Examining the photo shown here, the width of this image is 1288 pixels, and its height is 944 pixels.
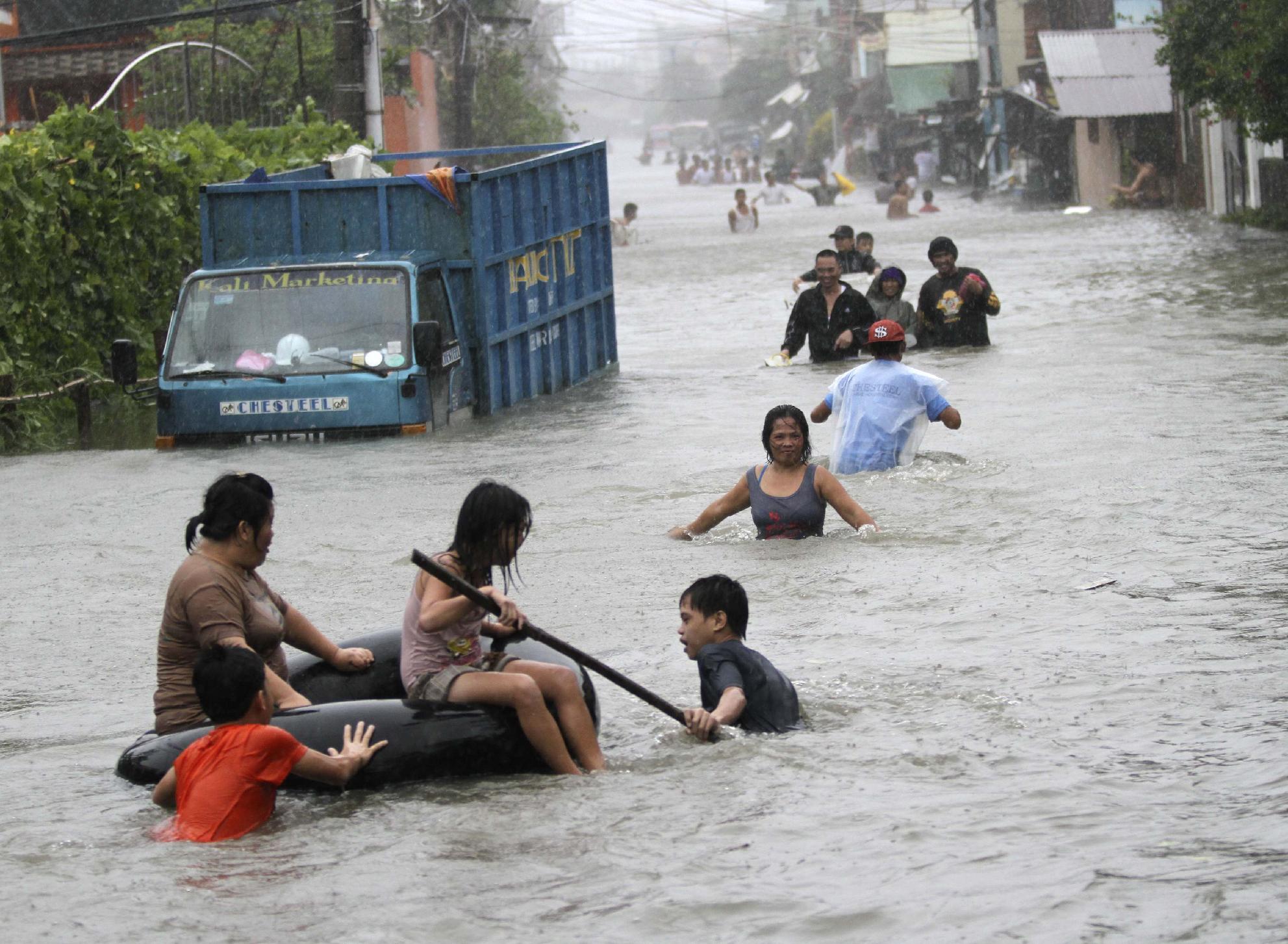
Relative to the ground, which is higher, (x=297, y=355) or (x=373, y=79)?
(x=373, y=79)

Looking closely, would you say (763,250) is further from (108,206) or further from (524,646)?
(524,646)

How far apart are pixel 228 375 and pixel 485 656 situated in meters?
7.54

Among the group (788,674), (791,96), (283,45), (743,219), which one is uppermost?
(791,96)

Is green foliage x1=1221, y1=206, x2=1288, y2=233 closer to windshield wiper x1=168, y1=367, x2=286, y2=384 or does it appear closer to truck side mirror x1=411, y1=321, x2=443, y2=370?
truck side mirror x1=411, y1=321, x2=443, y2=370

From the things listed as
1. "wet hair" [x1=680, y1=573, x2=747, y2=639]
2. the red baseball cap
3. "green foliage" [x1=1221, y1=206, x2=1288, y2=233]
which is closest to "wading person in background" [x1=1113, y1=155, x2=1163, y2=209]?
"green foliage" [x1=1221, y1=206, x2=1288, y2=233]

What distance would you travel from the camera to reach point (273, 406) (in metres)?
13.4

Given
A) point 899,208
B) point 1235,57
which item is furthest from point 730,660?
point 899,208

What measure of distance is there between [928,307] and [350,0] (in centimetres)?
808

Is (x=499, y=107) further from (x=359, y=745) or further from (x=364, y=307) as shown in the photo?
(x=359, y=745)

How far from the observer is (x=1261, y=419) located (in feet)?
43.3

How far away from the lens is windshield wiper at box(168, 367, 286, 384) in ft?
43.7

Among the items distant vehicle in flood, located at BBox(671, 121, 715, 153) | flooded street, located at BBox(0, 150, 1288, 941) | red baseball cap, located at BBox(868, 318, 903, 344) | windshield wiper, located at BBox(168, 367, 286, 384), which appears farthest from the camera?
distant vehicle in flood, located at BBox(671, 121, 715, 153)

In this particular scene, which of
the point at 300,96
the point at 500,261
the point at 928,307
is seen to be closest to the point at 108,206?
the point at 500,261

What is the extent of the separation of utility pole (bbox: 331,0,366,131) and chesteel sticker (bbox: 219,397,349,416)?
25.8 ft
